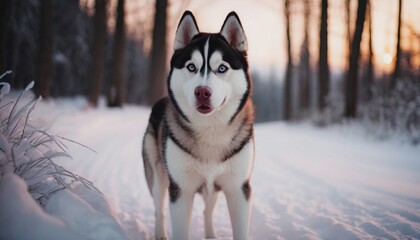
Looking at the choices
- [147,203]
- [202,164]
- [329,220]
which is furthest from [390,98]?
[202,164]

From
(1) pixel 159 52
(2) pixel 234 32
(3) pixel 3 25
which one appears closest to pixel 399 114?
(2) pixel 234 32

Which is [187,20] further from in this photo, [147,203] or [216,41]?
[147,203]

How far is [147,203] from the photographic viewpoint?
14.9 ft

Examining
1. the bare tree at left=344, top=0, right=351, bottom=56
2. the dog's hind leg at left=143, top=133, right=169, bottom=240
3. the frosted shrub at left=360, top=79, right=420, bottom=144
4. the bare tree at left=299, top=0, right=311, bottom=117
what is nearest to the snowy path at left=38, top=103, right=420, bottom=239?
the dog's hind leg at left=143, top=133, right=169, bottom=240

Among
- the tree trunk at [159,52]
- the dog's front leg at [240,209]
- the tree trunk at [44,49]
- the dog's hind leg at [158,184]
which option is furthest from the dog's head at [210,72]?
the tree trunk at [159,52]

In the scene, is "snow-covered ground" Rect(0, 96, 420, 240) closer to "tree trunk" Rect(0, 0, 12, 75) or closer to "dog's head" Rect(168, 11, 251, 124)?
"dog's head" Rect(168, 11, 251, 124)

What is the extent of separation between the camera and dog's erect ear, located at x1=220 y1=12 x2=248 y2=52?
278 centimetres

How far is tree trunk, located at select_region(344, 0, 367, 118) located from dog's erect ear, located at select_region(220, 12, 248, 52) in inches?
415

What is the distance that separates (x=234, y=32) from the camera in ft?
9.35

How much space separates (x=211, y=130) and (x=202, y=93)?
0.44m

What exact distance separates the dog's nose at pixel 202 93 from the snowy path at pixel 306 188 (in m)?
1.42

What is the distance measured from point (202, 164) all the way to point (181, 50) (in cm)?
101

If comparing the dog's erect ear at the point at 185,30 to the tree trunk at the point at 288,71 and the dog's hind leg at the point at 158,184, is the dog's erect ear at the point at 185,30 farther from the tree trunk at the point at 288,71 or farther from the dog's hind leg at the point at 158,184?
the tree trunk at the point at 288,71

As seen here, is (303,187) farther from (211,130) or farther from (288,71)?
(288,71)
